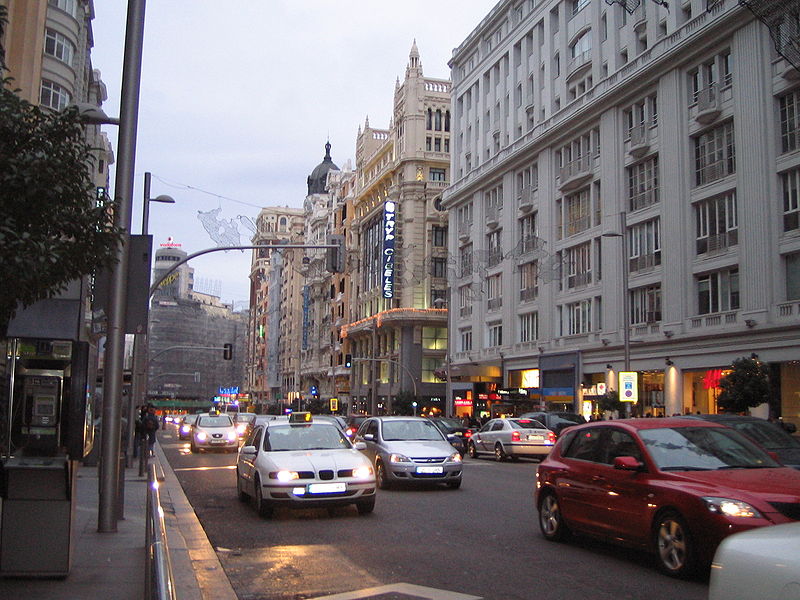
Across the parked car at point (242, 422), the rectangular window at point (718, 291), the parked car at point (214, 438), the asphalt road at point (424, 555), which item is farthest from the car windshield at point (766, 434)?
the parked car at point (242, 422)

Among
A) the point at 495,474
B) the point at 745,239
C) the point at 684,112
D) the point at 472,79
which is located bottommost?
the point at 495,474

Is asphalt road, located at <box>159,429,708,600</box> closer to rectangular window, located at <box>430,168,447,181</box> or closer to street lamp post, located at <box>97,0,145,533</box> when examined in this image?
street lamp post, located at <box>97,0,145,533</box>

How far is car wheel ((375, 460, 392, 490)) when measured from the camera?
17672 mm

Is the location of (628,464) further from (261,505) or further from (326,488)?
(261,505)

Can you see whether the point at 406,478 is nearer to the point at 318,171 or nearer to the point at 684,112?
the point at 684,112

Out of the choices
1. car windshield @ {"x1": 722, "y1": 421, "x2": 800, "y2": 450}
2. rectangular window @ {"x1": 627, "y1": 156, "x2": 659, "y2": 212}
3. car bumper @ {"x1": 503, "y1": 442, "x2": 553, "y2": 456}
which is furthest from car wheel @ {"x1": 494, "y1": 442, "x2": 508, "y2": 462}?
rectangular window @ {"x1": 627, "y1": 156, "x2": 659, "y2": 212}

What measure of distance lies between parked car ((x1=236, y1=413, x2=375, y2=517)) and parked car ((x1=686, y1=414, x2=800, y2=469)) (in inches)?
226

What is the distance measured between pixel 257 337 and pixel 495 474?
444ft

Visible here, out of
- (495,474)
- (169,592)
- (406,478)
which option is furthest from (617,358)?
(169,592)

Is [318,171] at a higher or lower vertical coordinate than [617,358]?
higher

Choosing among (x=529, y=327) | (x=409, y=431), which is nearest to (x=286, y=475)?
(x=409, y=431)

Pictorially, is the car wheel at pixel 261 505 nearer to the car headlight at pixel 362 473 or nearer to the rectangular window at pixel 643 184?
the car headlight at pixel 362 473

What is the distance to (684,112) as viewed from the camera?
125 ft

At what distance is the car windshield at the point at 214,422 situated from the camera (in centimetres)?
3394
